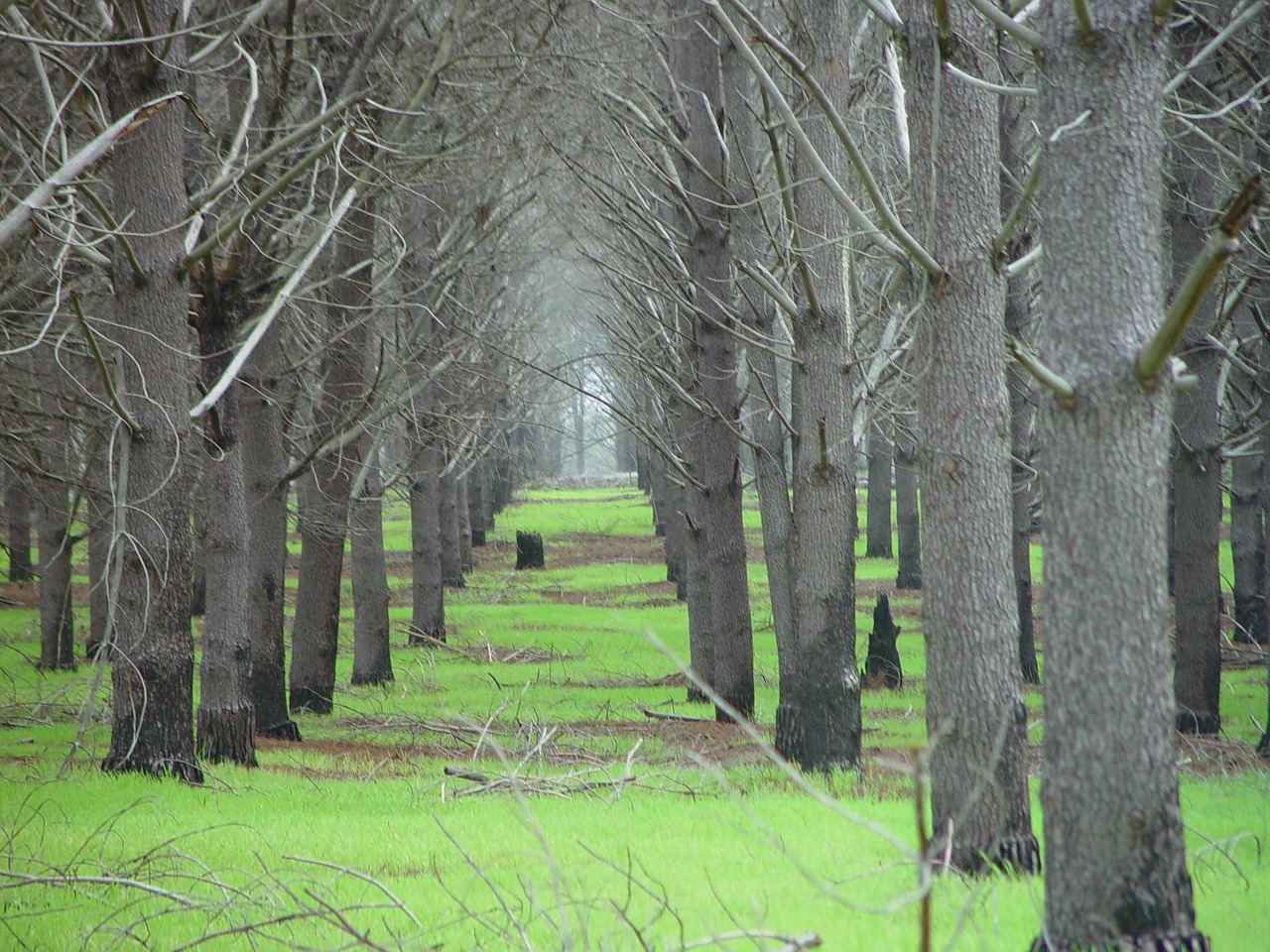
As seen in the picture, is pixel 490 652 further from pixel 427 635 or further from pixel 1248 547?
pixel 1248 547

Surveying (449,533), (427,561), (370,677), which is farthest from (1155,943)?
(449,533)

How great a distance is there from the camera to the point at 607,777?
6871 millimetres

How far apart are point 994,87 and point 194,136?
9.23 meters

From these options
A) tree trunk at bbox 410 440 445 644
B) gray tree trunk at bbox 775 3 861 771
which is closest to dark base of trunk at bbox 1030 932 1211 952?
gray tree trunk at bbox 775 3 861 771

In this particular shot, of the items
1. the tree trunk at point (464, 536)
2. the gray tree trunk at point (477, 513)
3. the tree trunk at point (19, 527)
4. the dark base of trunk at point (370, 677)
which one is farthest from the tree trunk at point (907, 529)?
the tree trunk at point (19, 527)

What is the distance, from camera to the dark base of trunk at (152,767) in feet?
24.3

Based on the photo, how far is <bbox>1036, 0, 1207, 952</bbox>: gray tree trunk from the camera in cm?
297

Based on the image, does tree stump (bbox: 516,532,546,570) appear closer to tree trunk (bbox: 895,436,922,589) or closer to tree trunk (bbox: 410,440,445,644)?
tree trunk (bbox: 895,436,922,589)

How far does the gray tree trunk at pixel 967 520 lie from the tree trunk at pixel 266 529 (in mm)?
8257

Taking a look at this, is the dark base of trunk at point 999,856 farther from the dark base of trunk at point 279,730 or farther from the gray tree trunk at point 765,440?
the dark base of trunk at point 279,730

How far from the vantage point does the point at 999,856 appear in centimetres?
454

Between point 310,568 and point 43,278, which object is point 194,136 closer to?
point 43,278

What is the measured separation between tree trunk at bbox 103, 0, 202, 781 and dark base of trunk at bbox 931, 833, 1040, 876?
5028 millimetres

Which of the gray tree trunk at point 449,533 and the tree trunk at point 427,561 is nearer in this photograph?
the tree trunk at point 427,561
